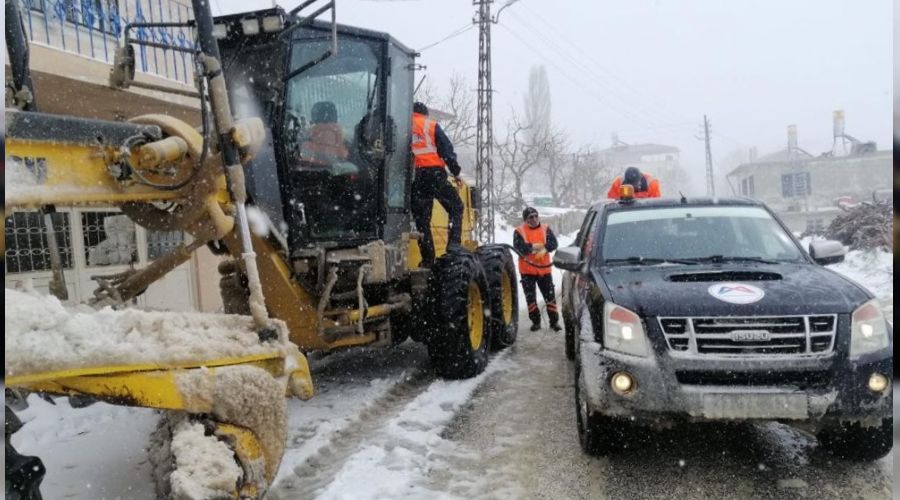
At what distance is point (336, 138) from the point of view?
5008 mm

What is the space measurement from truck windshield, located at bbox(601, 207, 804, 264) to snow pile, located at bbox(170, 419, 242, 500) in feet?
9.95

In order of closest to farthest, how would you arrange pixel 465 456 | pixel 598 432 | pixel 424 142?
pixel 598 432 < pixel 465 456 < pixel 424 142

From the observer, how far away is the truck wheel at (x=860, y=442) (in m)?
3.69

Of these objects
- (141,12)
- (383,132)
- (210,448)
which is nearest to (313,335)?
(383,132)

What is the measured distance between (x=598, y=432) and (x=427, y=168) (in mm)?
2969

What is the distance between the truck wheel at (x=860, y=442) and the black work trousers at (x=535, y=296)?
15.6 feet

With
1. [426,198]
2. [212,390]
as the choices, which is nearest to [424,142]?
[426,198]

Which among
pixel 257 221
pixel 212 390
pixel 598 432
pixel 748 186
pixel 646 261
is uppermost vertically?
pixel 748 186

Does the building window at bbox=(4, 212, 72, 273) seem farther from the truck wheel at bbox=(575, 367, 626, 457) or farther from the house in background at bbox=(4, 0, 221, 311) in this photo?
the truck wheel at bbox=(575, 367, 626, 457)

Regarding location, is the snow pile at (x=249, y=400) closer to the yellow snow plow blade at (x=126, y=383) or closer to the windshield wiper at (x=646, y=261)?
the yellow snow plow blade at (x=126, y=383)

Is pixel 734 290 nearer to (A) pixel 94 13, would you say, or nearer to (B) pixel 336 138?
(B) pixel 336 138

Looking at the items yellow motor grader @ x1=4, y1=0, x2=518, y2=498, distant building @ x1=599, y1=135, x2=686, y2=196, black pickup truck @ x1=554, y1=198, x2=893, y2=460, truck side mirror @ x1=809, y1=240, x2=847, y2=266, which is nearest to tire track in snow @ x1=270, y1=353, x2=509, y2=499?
yellow motor grader @ x1=4, y1=0, x2=518, y2=498

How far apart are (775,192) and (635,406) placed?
133 feet

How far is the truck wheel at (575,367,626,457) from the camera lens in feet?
12.6
